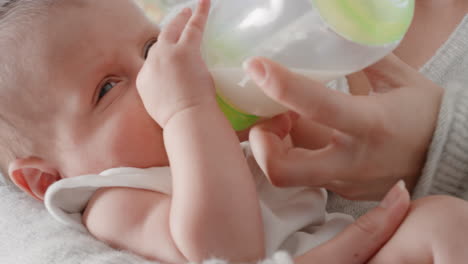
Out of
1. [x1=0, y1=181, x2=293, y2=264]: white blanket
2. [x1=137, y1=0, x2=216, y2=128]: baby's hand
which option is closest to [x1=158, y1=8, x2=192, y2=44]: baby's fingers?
[x1=137, y1=0, x2=216, y2=128]: baby's hand

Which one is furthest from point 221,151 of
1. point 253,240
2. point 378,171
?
point 378,171

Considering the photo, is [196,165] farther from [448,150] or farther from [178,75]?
[448,150]

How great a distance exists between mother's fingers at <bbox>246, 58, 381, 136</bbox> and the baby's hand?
136mm

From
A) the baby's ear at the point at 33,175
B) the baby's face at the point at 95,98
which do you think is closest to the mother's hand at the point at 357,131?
the baby's face at the point at 95,98

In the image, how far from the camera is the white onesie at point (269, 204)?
2.72 feet

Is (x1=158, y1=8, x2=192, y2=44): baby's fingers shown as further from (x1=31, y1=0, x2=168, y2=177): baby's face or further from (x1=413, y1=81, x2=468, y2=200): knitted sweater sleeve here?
(x1=413, y1=81, x2=468, y2=200): knitted sweater sleeve

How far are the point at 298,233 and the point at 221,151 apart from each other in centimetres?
23

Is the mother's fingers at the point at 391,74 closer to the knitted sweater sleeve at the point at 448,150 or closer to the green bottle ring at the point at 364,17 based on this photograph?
the knitted sweater sleeve at the point at 448,150

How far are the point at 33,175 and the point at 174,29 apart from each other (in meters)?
0.40

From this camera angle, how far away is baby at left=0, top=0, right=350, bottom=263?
723mm

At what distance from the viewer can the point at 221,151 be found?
73cm

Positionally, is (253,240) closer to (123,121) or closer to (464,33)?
(123,121)

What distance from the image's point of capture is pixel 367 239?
0.74m

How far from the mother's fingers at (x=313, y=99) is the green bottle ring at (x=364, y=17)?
8 centimetres
